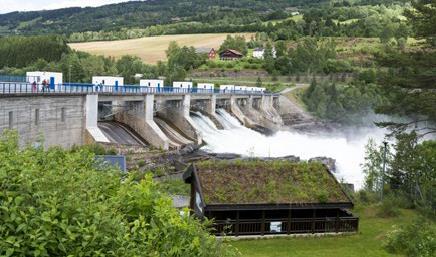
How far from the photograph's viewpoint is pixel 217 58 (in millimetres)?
141625

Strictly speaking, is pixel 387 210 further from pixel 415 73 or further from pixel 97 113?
pixel 97 113

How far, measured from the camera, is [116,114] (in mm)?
56031

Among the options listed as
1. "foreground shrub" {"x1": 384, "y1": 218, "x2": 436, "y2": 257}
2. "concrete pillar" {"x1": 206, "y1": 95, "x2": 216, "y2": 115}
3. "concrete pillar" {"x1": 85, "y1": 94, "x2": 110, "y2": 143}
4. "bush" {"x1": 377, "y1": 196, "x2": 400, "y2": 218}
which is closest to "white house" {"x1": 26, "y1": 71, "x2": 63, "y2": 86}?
"concrete pillar" {"x1": 85, "y1": 94, "x2": 110, "y2": 143}

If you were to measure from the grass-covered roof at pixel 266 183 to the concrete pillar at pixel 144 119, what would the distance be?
26.3 meters

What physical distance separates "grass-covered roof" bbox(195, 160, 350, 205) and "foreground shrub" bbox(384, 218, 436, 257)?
9.14 feet

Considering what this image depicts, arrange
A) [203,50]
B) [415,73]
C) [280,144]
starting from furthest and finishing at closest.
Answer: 1. [203,50]
2. [280,144]
3. [415,73]

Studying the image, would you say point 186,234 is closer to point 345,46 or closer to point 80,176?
point 80,176

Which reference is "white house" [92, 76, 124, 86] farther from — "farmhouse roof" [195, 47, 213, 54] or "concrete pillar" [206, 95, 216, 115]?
"farmhouse roof" [195, 47, 213, 54]

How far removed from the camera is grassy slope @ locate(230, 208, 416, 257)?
23.2 meters

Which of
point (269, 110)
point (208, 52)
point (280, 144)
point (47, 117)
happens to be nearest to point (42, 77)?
point (47, 117)

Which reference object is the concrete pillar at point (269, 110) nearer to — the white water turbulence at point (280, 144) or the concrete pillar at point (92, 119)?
the white water turbulence at point (280, 144)

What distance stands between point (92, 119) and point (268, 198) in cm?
2465

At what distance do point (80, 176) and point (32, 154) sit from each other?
4.81 ft

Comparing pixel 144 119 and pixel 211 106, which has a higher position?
pixel 211 106
